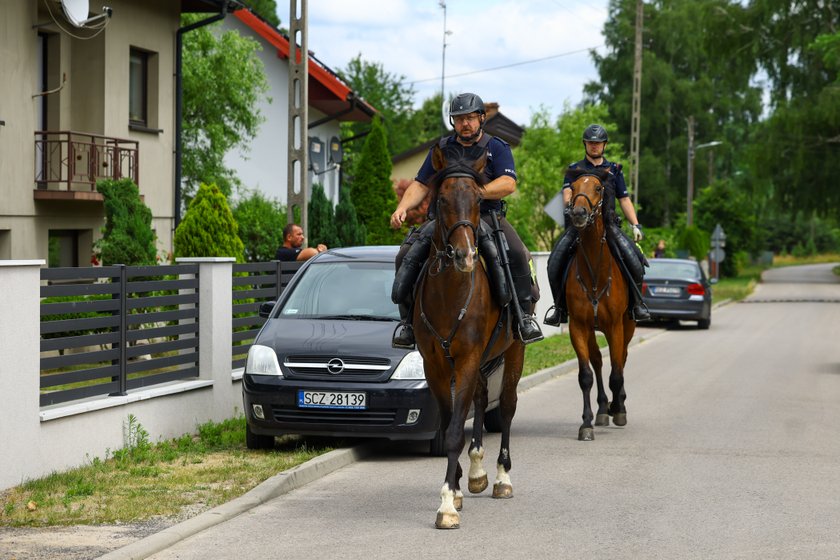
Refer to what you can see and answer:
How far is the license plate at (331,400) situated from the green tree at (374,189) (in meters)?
27.2

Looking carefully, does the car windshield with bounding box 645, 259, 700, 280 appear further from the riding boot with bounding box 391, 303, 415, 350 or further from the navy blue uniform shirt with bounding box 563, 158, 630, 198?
the riding boot with bounding box 391, 303, 415, 350

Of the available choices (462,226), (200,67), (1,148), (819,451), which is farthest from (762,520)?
(200,67)

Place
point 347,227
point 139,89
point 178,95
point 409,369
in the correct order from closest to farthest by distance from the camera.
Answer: point 409,369 < point 139,89 < point 178,95 < point 347,227

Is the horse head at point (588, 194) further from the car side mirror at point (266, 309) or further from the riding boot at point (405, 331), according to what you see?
the riding boot at point (405, 331)

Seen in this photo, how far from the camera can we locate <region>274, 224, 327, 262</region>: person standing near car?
56.9 feet

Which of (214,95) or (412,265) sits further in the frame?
(214,95)

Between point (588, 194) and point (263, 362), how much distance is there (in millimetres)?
3368

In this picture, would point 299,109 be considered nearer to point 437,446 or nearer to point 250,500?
point 437,446

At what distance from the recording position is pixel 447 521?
8.00 metres

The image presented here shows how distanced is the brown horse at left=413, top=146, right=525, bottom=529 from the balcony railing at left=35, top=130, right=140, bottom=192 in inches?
593

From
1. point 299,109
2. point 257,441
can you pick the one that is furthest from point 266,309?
point 299,109

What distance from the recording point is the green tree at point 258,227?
35.5 metres

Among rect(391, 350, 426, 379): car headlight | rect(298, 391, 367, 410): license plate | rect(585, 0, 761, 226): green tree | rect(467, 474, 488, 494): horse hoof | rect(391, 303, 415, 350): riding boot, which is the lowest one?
rect(467, 474, 488, 494): horse hoof

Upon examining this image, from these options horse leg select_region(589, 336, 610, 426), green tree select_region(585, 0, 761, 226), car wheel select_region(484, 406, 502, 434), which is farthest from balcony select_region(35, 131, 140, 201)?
green tree select_region(585, 0, 761, 226)
